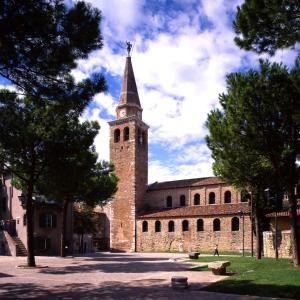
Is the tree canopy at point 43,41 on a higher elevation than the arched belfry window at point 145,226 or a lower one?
higher

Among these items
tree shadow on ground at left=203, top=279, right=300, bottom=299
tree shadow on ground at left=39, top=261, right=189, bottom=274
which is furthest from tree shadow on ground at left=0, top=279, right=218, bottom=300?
tree shadow on ground at left=39, top=261, right=189, bottom=274

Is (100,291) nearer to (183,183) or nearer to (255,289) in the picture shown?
(255,289)

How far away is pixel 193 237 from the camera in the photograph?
45.3m

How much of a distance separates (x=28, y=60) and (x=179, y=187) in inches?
1644

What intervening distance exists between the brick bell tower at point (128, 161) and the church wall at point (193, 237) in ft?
6.89

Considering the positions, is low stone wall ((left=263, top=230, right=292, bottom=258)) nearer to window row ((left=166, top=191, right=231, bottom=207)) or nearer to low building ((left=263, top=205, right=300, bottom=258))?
low building ((left=263, top=205, right=300, bottom=258))

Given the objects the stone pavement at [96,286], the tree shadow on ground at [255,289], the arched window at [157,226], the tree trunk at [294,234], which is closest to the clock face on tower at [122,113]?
the arched window at [157,226]

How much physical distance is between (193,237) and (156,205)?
8863 millimetres

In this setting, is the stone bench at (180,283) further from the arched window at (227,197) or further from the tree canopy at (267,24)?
the arched window at (227,197)

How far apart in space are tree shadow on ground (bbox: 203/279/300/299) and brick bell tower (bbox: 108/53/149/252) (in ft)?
121

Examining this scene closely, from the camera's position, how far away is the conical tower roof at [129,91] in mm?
54094


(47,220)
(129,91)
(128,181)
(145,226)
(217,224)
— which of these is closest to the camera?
(47,220)

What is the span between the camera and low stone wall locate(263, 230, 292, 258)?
89.8ft

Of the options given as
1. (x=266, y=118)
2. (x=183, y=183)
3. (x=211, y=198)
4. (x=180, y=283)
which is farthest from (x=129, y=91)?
(x=180, y=283)
